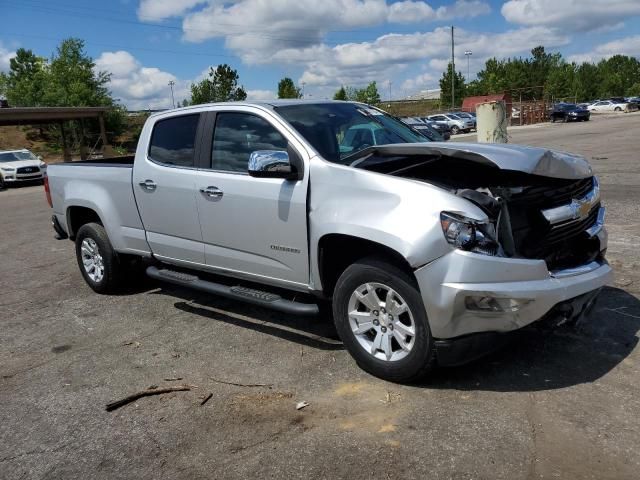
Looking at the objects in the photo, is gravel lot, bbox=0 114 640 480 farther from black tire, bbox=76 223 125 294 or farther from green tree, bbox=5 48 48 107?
green tree, bbox=5 48 48 107

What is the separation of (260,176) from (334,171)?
0.60 meters

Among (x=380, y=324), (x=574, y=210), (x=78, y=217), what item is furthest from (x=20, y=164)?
(x=574, y=210)

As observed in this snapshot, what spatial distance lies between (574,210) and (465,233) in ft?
3.53

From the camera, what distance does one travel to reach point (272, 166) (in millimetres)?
4207

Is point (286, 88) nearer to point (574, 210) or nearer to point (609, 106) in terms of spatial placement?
point (609, 106)

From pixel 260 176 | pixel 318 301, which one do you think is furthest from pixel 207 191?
pixel 318 301

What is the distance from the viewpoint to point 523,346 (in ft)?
14.0

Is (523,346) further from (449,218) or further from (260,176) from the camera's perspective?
(260,176)

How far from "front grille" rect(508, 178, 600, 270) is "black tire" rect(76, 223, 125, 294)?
163 inches

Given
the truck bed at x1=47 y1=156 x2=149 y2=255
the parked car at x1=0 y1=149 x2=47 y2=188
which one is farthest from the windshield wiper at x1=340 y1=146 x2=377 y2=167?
the parked car at x1=0 y1=149 x2=47 y2=188

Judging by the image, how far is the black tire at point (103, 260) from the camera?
614cm

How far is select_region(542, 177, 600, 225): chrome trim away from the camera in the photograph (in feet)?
12.5

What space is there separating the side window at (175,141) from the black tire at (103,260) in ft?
3.92

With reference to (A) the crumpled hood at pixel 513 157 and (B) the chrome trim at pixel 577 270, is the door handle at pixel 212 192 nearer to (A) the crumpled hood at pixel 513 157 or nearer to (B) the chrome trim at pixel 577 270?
(A) the crumpled hood at pixel 513 157
